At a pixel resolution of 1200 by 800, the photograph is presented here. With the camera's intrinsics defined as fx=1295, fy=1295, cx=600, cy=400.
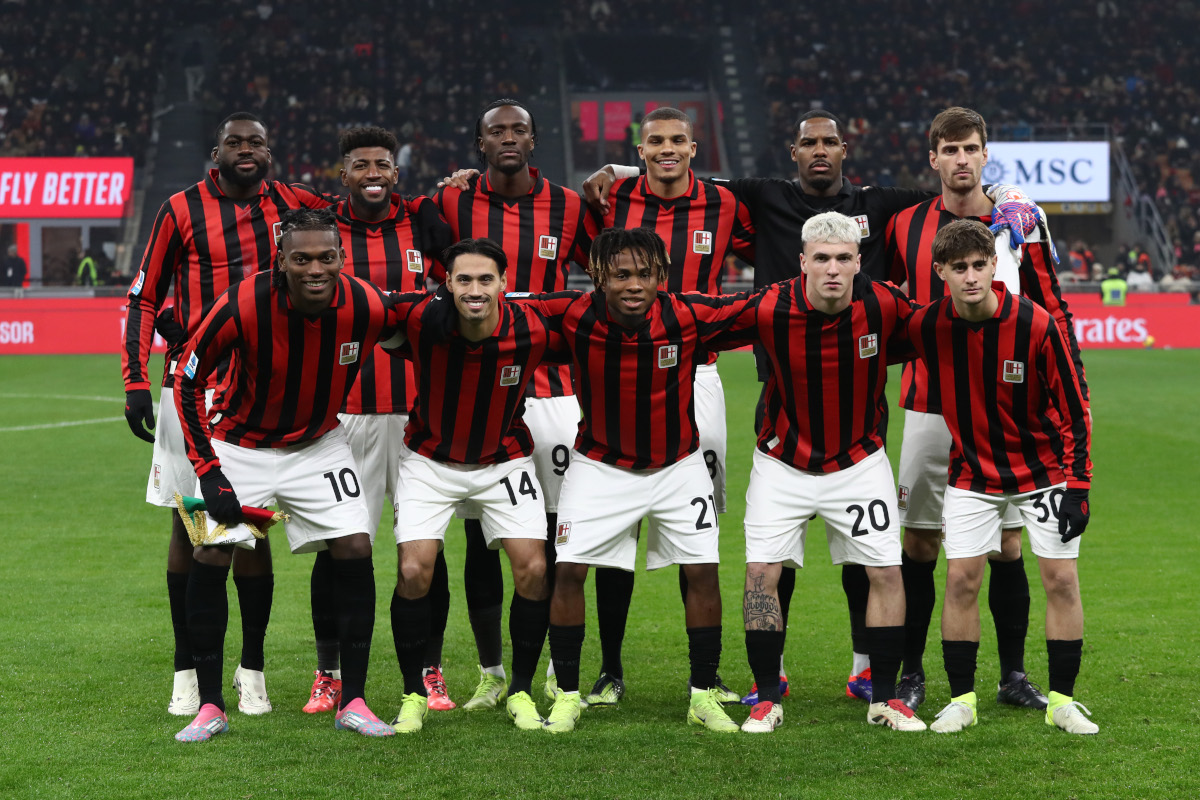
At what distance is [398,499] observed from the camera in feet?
15.6

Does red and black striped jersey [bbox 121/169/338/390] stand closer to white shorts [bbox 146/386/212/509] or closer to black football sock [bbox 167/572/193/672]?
white shorts [bbox 146/386/212/509]

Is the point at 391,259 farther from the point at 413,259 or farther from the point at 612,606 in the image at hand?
the point at 612,606

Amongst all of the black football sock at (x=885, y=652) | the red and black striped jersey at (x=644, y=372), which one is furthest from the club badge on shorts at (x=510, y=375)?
the black football sock at (x=885, y=652)

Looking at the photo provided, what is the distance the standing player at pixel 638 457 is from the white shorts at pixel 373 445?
84cm

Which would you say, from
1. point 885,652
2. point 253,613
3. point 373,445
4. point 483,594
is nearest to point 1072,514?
point 885,652

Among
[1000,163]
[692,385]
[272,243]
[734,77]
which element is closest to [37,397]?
[272,243]

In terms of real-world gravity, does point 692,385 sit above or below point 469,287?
below

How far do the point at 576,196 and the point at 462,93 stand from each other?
2943 cm

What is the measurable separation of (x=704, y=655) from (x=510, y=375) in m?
1.24

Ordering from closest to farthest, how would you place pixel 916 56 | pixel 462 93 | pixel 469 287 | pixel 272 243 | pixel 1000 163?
pixel 469 287 → pixel 272 243 → pixel 1000 163 → pixel 462 93 → pixel 916 56

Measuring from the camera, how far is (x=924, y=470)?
16.1 ft

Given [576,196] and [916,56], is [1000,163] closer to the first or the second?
[916,56]

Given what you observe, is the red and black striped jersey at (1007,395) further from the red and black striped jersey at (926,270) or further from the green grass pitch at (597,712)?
the green grass pitch at (597,712)

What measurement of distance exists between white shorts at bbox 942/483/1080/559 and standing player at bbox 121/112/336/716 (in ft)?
8.33
